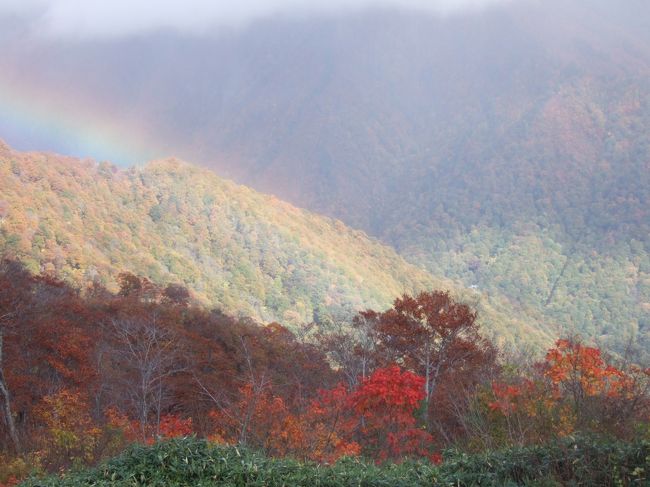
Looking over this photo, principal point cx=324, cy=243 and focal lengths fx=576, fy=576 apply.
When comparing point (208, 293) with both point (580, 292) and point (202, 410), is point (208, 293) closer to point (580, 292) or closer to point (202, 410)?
point (202, 410)

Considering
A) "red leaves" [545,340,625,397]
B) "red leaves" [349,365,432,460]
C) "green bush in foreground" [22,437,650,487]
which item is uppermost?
"red leaves" [545,340,625,397]

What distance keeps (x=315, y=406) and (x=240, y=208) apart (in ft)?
318

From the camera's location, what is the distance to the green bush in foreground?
24.5ft

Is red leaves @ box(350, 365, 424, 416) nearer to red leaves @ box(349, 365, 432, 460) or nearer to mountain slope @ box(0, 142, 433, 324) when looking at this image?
red leaves @ box(349, 365, 432, 460)

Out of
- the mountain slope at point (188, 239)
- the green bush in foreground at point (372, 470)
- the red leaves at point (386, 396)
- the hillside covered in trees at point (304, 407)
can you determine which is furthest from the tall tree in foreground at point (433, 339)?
the mountain slope at point (188, 239)

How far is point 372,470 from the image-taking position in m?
8.35

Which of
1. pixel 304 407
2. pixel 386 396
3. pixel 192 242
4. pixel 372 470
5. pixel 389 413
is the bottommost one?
pixel 389 413

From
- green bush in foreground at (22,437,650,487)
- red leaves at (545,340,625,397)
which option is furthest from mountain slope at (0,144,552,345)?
green bush in foreground at (22,437,650,487)

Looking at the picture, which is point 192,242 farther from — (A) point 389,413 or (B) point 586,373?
(B) point 586,373

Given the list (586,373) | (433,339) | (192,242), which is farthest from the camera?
(192,242)

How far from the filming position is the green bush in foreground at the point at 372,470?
745 cm

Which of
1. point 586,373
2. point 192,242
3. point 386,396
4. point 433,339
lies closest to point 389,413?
point 386,396

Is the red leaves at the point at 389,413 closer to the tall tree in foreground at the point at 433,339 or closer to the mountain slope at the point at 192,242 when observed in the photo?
the tall tree in foreground at the point at 433,339

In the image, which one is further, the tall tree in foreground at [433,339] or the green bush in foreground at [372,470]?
the tall tree in foreground at [433,339]
